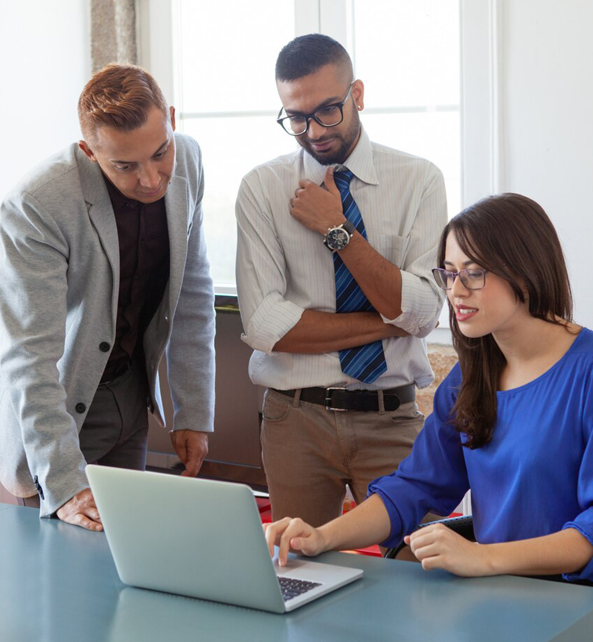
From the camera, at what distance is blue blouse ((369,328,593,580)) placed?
1.53 meters

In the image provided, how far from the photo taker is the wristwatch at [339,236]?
6.66 feet

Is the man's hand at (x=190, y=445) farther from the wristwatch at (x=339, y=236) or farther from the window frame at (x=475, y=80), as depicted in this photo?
the window frame at (x=475, y=80)

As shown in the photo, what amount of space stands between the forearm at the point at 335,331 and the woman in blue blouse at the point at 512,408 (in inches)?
14.1

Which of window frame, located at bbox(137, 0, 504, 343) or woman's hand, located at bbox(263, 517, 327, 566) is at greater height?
window frame, located at bbox(137, 0, 504, 343)

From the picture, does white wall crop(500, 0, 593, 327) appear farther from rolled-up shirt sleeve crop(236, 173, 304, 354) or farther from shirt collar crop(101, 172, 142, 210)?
shirt collar crop(101, 172, 142, 210)

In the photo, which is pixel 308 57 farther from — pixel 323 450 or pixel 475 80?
pixel 475 80

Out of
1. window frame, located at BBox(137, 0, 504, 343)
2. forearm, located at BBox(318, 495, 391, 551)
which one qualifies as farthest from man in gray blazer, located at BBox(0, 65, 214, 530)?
window frame, located at BBox(137, 0, 504, 343)

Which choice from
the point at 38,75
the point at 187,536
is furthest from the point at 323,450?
the point at 38,75

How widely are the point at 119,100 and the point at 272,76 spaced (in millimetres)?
1927

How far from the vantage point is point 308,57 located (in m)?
2.02

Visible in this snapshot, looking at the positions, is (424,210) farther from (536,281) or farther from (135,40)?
(135,40)

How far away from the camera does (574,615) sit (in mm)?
1220

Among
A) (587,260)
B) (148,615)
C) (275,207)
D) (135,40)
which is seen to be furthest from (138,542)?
(135,40)

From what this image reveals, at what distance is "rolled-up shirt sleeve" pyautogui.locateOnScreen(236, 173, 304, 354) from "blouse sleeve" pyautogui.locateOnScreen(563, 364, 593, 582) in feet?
2.42
